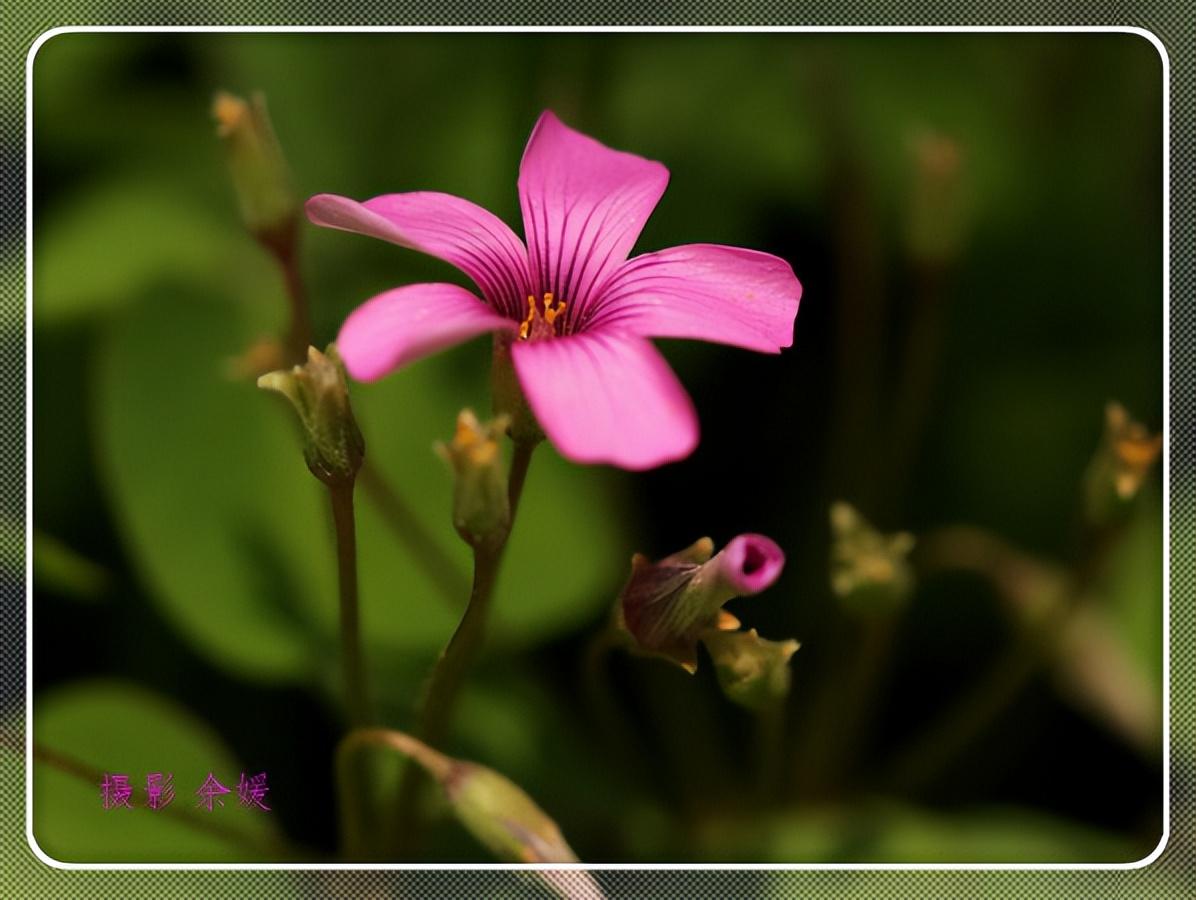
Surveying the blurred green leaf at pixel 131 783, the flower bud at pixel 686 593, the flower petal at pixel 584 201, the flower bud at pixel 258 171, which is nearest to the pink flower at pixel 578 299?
the flower petal at pixel 584 201

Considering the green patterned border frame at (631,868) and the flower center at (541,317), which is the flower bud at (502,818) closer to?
the green patterned border frame at (631,868)

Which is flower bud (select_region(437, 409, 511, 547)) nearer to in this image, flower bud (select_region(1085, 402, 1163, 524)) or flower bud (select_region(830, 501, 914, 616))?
flower bud (select_region(830, 501, 914, 616))

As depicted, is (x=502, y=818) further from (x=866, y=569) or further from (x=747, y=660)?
(x=866, y=569)

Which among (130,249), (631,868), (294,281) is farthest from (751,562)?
(130,249)

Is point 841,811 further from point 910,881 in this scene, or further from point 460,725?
point 460,725

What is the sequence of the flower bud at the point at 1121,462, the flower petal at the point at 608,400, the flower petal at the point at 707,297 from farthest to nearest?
1. the flower bud at the point at 1121,462
2. the flower petal at the point at 707,297
3. the flower petal at the point at 608,400

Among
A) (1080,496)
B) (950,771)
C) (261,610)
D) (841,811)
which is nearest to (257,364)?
(261,610)
